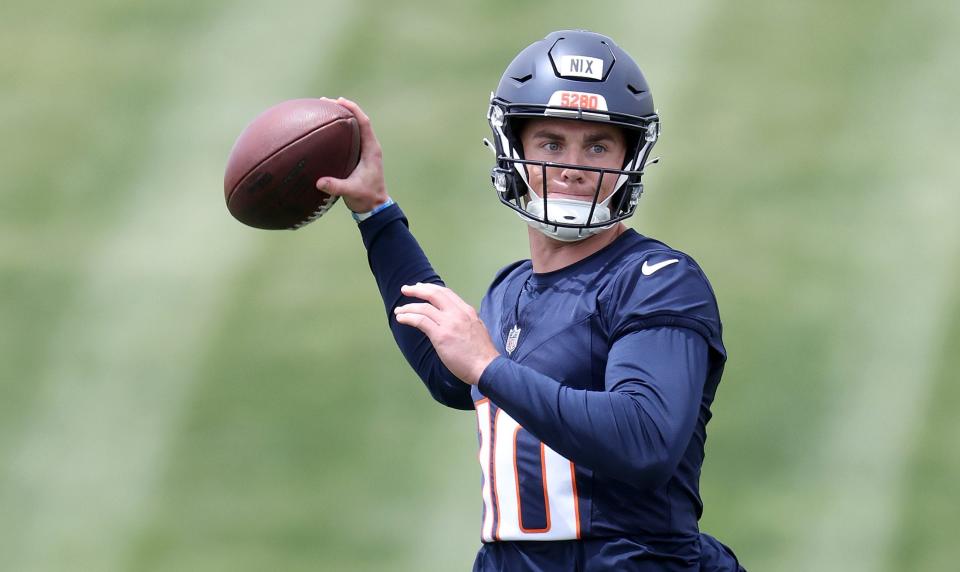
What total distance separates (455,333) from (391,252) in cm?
74

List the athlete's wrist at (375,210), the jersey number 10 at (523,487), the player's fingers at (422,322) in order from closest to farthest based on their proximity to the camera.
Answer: the player's fingers at (422,322) < the jersey number 10 at (523,487) < the athlete's wrist at (375,210)

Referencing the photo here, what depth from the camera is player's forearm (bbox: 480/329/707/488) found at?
2451mm

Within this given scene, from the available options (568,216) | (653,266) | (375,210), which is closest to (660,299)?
(653,266)

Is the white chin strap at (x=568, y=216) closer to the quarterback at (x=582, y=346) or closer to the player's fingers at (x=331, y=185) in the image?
the quarterback at (x=582, y=346)

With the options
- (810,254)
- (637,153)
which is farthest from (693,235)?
(637,153)

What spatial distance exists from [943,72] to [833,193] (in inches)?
36.4

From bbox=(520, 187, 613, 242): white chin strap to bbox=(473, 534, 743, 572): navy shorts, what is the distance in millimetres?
620

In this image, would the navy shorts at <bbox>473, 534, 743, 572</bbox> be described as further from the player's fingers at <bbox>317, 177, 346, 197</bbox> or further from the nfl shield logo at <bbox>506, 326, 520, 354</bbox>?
the player's fingers at <bbox>317, 177, 346, 197</bbox>

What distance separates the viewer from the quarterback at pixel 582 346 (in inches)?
97.9

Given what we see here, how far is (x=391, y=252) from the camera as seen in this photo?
3.26 metres

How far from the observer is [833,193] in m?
5.70

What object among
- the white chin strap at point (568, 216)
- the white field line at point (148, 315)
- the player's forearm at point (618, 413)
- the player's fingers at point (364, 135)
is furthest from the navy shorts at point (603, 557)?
the white field line at point (148, 315)

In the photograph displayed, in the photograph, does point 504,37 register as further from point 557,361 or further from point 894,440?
point 557,361

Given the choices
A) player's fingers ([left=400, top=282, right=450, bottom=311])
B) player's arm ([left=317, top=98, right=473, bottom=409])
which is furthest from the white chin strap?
player's arm ([left=317, top=98, right=473, bottom=409])
